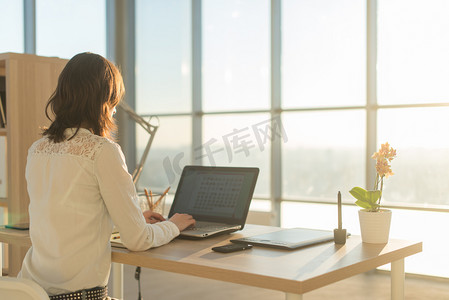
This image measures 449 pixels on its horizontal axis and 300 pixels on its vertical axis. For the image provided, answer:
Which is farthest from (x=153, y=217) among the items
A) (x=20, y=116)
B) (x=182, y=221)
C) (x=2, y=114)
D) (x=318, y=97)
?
(x=318, y=97)

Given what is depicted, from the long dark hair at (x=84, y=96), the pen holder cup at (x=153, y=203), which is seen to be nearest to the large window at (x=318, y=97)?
the pen holder cup at (x=153, y=203)

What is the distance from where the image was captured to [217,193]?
7.59 ft

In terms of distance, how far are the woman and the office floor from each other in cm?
213

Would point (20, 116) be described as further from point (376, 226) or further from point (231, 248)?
point (376, 226)

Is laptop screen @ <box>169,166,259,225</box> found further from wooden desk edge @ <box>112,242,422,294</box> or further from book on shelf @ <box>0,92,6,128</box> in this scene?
book on shelf @ <box>0,92,6,128</box>

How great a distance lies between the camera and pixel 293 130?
200 inches

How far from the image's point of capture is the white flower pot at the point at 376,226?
6.55 feet

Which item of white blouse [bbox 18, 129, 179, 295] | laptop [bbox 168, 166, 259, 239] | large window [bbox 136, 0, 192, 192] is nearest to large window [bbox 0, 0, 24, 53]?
large window [bbox 136, 0, 192, 192]

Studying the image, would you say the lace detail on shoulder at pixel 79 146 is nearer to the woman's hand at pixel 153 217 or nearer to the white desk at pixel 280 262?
the white desk at pixel 280 262

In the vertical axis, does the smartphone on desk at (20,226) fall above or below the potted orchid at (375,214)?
below

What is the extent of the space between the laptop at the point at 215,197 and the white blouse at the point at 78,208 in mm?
372

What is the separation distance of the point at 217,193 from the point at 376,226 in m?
0.67

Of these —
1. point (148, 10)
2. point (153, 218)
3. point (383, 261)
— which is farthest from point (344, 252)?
point (148, 10)

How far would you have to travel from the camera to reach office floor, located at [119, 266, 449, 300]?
3967 millimetres
